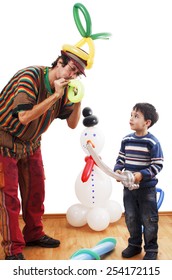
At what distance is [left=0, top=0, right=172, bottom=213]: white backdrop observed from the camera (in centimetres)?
303

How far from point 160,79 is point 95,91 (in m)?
0.50

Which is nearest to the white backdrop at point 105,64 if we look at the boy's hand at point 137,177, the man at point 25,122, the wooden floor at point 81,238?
the wooden floor at point 81,238

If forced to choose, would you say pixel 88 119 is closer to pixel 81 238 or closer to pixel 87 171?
pixel 87 171

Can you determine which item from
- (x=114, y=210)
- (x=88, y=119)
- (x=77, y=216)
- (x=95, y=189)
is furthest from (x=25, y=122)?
(x=114, y=210)

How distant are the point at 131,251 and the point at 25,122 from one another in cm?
93

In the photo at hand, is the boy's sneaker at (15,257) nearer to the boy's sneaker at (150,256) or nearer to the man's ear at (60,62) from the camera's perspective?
the boy's sneaker at (150,256)

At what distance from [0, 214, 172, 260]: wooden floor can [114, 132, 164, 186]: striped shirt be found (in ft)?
1.62

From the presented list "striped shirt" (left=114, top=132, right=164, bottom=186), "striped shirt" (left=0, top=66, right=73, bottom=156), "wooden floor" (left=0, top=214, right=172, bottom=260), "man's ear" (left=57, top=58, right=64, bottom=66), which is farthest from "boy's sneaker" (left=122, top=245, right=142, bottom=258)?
"man's ear" (left=57, top=58, right=64, bottom=66)

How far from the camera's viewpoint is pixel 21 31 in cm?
304

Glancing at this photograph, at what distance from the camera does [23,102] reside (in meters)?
1.96

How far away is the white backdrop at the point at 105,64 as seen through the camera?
3.03 meters

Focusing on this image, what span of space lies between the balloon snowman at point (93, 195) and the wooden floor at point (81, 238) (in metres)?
0.06

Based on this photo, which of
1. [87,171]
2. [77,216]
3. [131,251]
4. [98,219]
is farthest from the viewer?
[77,216]
